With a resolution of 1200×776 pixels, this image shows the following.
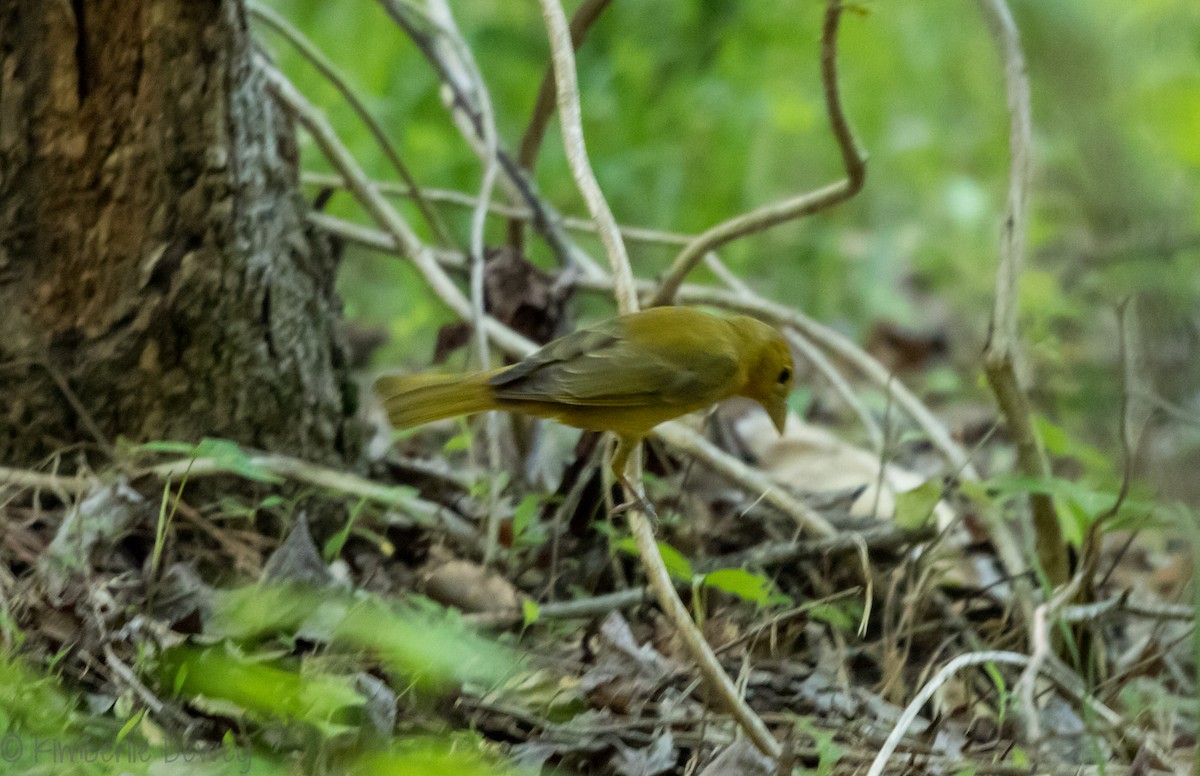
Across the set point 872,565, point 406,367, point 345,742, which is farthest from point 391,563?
point 406,367

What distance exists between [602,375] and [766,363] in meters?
0.65

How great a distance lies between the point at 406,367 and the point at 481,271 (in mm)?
1395

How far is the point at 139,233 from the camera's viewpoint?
262 centimetres

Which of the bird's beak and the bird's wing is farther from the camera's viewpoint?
the bird's beak

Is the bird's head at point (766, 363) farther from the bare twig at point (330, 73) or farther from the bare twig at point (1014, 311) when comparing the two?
the bare twig at point (330, 73)

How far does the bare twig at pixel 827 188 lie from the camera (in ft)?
8.47

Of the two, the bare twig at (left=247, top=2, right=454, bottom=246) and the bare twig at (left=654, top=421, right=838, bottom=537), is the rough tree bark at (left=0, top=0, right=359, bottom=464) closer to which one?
the bare twig at (left=247, top=2, right=454, bottom=246)

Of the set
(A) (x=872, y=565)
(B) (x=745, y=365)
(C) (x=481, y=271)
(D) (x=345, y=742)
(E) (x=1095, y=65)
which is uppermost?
(E) (x=1095, y=65)

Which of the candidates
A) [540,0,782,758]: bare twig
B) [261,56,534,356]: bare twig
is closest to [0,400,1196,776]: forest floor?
[540,0,782,758]: bare twig

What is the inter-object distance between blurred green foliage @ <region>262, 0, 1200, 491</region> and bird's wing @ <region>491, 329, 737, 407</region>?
4.12 feet

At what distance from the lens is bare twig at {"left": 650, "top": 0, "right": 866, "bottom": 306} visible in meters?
2.58

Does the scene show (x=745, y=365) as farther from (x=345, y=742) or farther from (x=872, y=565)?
(x=345, y=742)

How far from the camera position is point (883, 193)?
776 centimetres

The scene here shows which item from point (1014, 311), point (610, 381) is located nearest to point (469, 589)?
point (610, 381)
